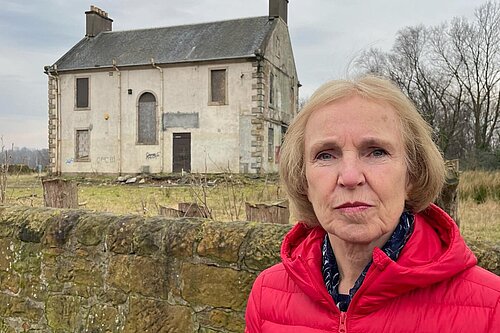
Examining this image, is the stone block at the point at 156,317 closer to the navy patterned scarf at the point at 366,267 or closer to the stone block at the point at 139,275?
the stone block at the point at 139,275

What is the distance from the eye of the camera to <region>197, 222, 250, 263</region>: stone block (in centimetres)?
288

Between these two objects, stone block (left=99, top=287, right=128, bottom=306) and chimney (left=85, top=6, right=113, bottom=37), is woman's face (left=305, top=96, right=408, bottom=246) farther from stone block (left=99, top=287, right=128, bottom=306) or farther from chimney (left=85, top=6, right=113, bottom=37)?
chimney (left=85, top=6, right=113, bottom=37)

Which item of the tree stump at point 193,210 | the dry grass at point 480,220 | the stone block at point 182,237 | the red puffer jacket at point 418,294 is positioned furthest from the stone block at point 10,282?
the dry grass at point 480,220

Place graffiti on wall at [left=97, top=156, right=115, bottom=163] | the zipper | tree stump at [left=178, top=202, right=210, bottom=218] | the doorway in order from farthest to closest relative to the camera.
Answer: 1. graffiti on wall at [left=97, top=156, right=115, bottom=163]
2. the doorway
3. tree stump at [left=178, top=202, right=210, bottom=218]
4. the zipper

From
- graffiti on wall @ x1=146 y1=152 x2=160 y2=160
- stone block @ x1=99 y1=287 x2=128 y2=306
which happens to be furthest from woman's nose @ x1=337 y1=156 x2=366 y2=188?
graffiti on wall @ x1=146 y1=152 x2=160 y2=160

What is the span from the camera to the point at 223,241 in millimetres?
2922

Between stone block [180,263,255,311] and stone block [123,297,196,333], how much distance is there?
110 mm

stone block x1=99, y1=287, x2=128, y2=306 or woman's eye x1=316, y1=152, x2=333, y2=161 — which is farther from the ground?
woman's eye x1=316, y1=152, x2=333, y2=161

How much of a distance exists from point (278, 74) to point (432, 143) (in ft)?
91.2

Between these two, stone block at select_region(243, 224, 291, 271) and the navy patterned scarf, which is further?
stone block at select_region(243, 224, 291, 271)

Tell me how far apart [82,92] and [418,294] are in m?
30.2

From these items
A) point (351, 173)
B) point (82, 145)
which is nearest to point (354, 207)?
point (351, 173)

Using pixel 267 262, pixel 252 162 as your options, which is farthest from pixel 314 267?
pixel 252 162

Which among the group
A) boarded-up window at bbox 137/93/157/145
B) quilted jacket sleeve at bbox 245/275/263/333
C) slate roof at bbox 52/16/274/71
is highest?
slate roof at bbox 52/16/274/71
